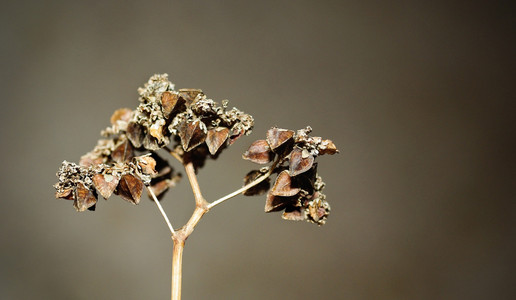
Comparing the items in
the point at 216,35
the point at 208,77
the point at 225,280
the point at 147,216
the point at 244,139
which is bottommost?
the point at 225,280

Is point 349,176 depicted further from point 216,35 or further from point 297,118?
point 216,35

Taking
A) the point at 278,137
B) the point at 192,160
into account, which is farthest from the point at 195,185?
the point at 278,137

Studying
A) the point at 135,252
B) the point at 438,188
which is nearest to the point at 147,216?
the point at 135,252

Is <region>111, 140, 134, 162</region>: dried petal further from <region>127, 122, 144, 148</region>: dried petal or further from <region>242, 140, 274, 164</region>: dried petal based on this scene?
<region>242, 140, 274, 164</region>: dried petal

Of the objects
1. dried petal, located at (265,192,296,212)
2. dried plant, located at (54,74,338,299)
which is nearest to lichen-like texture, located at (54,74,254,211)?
dried plant, located at (54,74,338,299)

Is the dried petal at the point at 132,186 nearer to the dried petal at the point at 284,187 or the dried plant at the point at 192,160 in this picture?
the dried plant at the point at 192,160
